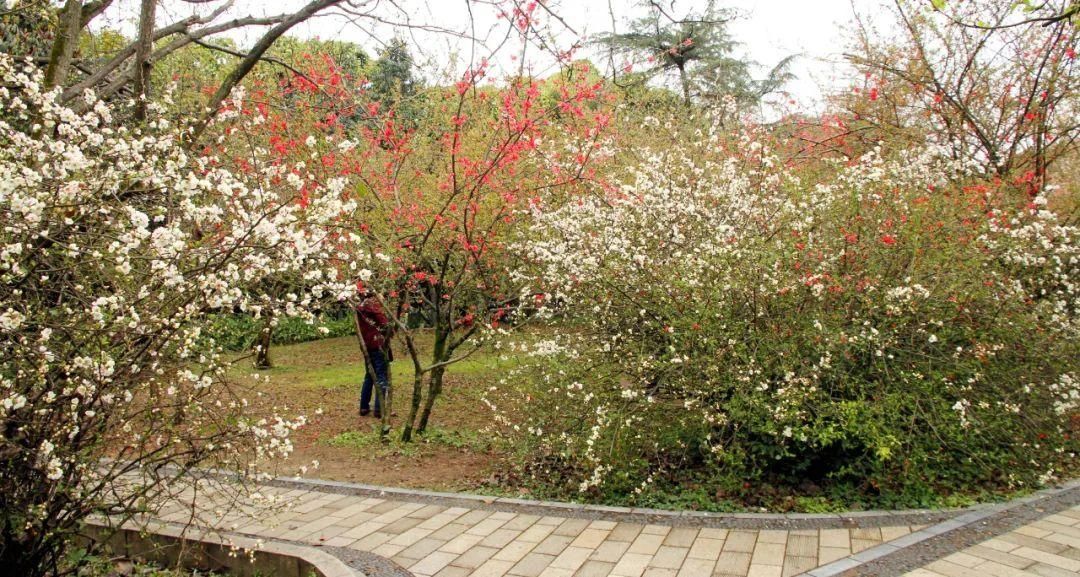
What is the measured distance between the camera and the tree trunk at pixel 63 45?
485 cm

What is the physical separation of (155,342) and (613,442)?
3015mm

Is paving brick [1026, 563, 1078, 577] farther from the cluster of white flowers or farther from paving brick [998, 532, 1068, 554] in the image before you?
the cluster of white flowers

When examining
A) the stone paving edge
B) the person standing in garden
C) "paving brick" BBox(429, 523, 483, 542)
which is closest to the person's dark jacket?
the person standing in garden

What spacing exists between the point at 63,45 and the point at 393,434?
4.51 metres

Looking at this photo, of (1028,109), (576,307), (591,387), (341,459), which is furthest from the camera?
(1028,109)

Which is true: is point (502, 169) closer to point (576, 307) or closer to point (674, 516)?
point (576, 307)

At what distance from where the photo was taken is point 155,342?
330 centimetres

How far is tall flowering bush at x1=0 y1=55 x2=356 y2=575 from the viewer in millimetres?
3023

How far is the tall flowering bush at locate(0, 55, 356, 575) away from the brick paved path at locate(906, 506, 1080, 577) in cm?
356

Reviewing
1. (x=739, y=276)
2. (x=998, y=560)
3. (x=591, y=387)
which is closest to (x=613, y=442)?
(x=591, y=387)

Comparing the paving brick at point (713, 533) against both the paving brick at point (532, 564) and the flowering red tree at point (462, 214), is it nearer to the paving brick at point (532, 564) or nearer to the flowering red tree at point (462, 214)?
the paving brick at point (532, 564)

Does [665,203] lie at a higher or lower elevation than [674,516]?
higher

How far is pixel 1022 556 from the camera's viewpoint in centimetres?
388

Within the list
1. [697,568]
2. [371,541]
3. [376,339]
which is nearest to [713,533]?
[697,568]
